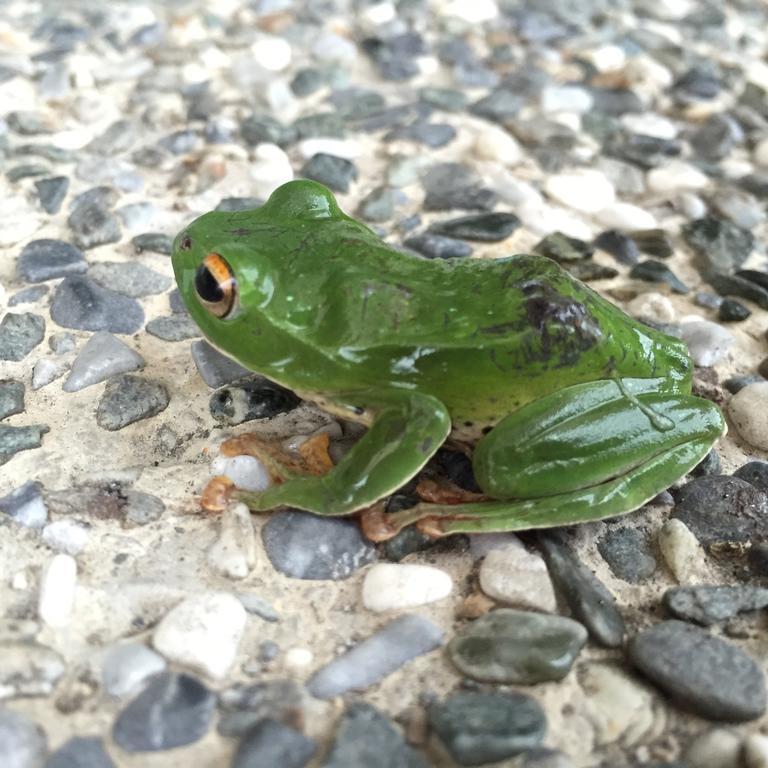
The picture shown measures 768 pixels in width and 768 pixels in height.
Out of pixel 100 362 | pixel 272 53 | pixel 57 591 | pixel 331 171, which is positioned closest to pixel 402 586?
pixel 57 591

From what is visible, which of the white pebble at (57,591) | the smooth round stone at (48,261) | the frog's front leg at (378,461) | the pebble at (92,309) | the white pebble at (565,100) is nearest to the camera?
the white pebble at (57,591)

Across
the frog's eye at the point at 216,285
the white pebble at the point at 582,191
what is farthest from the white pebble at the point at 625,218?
the frog's eye at the point at 216,285

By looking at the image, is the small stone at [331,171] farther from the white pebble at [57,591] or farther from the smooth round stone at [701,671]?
the smooth round stone at [701,671]

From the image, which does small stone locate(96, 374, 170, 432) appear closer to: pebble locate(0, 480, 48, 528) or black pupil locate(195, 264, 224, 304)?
pebble locate(0, 480, 48, 528)

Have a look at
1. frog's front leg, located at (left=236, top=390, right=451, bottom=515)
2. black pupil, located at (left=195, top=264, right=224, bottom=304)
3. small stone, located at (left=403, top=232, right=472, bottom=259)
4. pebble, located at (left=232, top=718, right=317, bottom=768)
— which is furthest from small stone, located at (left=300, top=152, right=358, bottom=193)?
pebble, located at (left=232, top=718, right=317, bottom=768)

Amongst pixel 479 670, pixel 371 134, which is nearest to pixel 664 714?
pixel 479 670

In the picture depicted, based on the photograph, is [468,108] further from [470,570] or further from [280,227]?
[470,570]
